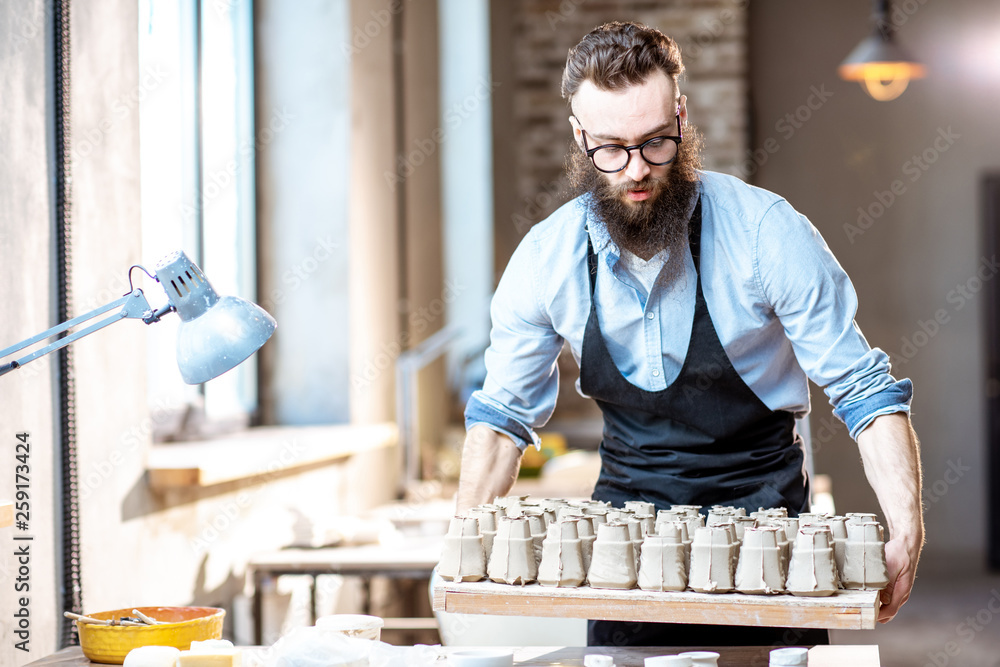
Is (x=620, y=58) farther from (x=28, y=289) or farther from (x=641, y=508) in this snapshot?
(x=28, y=289)

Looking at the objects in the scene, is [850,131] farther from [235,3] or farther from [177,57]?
[177,57]

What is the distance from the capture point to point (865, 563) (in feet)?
4.50

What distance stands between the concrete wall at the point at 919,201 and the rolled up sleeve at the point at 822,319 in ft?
15.5

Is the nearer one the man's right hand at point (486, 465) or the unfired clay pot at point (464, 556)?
the unfired clay pot at point (464, 556)

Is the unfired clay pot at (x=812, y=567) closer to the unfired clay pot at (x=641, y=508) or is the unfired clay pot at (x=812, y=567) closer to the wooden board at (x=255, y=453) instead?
the unfired clay pot at (x=641, y=508)

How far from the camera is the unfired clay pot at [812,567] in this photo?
4.33 ft

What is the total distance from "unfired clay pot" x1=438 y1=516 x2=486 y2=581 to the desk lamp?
1.16 ft

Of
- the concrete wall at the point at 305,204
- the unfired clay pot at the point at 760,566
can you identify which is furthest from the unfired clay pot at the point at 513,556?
the concrete wall at the point at 305,204

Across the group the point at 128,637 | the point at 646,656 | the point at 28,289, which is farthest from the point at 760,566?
the point at 28,289

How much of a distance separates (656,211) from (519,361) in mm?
331

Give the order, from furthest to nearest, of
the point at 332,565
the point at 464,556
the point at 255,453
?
the point at 255,453, the point at 332,565, the point at 464,556

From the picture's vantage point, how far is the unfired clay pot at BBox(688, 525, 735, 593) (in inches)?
52.8

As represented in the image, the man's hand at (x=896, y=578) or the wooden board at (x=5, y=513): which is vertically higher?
the wooden board at (x=5, y=513)

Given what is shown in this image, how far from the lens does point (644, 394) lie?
181cm
